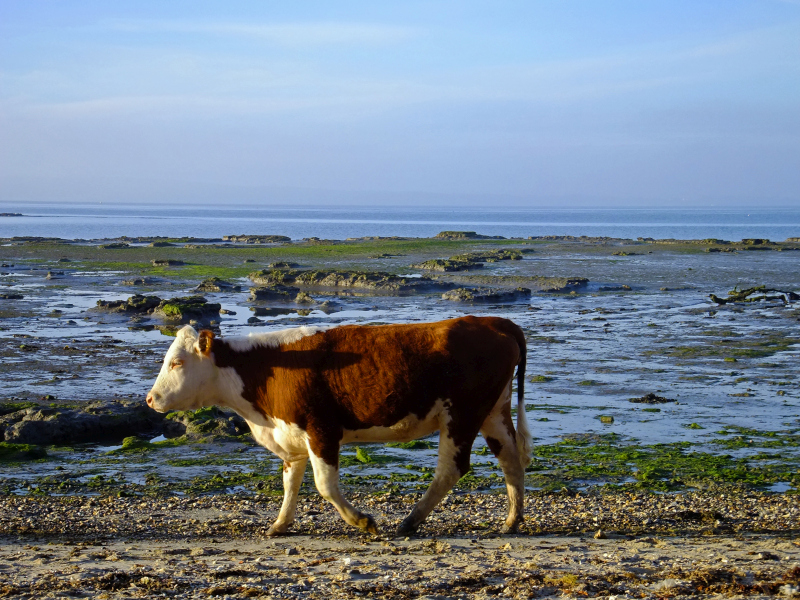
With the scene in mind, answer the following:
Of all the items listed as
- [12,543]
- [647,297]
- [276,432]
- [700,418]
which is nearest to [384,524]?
[276,432]

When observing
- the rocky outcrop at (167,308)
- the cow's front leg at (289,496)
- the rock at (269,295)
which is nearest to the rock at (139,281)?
the rock at (269,295)

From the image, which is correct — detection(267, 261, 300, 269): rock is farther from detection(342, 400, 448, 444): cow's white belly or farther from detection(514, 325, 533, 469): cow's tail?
detection(342, 400, 448, 444): cow's white belly

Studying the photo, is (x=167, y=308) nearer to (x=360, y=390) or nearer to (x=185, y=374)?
(x=185, y=374)

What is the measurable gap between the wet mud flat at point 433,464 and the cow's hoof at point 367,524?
0.37ft

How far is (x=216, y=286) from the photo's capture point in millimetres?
38906

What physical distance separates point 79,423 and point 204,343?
5389 millimetres

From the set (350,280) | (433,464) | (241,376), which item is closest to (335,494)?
(241,376)

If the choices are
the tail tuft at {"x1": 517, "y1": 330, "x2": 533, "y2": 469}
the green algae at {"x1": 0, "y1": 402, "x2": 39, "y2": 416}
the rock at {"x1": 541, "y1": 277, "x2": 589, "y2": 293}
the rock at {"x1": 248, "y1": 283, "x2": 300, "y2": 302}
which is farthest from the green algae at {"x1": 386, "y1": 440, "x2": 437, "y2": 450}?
the rock at {"x1": 541, "y1": 277, "x2": 589, "y2": 293}

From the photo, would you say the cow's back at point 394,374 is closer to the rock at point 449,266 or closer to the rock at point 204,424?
the rock at point 204,424

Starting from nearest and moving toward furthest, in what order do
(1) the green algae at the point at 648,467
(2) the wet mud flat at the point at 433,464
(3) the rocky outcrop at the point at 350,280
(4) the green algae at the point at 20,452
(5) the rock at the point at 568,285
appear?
(2) the wet mud flat at the point at 433,464 < (1) the green algae at the point at 648,467 < (4) the green algae at the point at 20,452 < (3) the rocky outcrop at the point at 350,280 < (5) the rock at the point at 568,285

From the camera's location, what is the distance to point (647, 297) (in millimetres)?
35531

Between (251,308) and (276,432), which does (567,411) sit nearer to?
(276,432)

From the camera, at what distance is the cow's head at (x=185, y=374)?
9.80 meters

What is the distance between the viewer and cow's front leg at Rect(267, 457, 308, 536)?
30.9 ft
